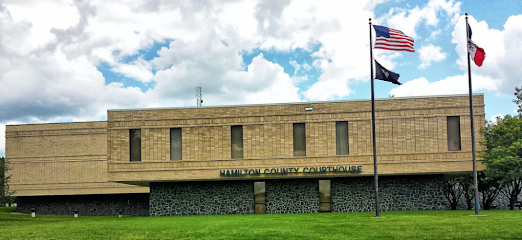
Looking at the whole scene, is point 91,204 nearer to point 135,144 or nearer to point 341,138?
point 135,144

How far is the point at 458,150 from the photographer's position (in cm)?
3328

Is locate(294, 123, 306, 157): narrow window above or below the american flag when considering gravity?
below

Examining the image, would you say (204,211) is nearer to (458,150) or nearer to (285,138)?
(285,138)

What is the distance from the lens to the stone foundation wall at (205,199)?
1427 inches

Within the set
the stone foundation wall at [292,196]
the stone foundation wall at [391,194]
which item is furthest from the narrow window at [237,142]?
the stone foundation wall at [391,194]

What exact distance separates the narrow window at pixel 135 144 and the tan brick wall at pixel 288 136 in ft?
1.31

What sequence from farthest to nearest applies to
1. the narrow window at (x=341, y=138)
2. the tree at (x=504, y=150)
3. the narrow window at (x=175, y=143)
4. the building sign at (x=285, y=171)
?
1. the narrow window at (x=175, y=143)
2. the narrow window at (x=341, y=138)
3. the building sign at (x=285, y=171)
4. the tree at (x=504, y=150)

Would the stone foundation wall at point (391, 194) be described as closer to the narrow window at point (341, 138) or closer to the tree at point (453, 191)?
the narrow window at point (341, 138)

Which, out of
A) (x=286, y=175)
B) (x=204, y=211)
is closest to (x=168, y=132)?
(x=204, y=211)

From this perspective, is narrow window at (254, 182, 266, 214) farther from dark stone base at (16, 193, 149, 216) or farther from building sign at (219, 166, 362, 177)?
dark stone base at (16, 193, 149, 216)

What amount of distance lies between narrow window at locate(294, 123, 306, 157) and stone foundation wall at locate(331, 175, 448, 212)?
332 cm

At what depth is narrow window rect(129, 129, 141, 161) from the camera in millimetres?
35844

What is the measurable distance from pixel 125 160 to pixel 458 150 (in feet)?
74.7

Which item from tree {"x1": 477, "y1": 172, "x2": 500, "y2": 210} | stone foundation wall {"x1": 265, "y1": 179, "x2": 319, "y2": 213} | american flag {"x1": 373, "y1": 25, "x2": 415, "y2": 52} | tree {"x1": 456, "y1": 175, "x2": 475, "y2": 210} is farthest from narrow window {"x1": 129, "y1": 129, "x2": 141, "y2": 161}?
tree {"x1": 456, "y1": 175, "x2": 475, "y2": 210}
